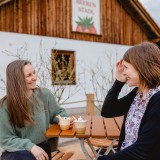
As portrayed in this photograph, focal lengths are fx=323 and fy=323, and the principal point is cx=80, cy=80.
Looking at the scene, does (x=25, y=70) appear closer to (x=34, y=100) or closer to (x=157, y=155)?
(x=34, y=100)

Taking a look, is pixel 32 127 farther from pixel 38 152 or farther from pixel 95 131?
pixel 95 131

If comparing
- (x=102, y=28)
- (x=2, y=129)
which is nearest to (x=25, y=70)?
(x=2, y=129)

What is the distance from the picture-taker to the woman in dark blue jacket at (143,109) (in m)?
1.64

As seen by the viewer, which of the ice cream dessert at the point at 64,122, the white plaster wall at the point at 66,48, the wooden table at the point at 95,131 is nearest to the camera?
the wooden table at the point at 95,131

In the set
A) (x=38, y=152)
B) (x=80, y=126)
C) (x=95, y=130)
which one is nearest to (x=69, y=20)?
(x=95, y=130)

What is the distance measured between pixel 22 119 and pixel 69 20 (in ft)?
32.6

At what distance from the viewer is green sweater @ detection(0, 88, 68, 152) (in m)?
2.56

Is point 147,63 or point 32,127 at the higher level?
point 147,63

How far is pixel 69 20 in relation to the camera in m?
12.2

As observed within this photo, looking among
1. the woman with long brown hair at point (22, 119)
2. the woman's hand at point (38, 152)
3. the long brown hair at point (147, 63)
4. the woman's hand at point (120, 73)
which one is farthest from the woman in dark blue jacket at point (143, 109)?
the woman with long brown hair at point (22, 119)

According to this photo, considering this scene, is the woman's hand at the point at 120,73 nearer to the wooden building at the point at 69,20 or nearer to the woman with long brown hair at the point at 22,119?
the woman with long brown hair at the point at 22,119

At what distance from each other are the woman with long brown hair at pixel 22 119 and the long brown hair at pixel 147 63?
113cm

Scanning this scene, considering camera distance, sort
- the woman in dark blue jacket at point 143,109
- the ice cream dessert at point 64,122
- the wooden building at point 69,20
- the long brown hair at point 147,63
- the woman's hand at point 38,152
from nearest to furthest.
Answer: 1. the woman in dark blue jacket at point 143,109
2. the long brown hair at point 147,63
3. the woman's hand at point 38,152
4. the ice cream dessert at point 64,122
5. the wooden building at point 69,20

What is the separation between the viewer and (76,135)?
107 inches
